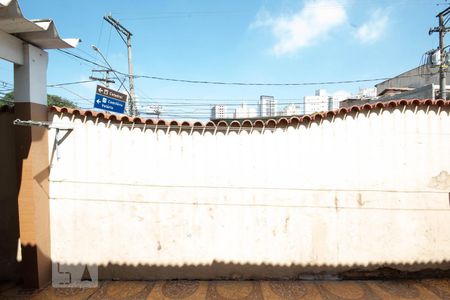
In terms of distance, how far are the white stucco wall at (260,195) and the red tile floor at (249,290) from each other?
27 centimetres

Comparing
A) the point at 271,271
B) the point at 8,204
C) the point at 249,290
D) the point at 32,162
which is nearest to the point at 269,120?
the point at 271,271

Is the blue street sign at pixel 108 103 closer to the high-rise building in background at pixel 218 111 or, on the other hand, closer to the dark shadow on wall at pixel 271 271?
the dark shadow on wall at pixel 271 271

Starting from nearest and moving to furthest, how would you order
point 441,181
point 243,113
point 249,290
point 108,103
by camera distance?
point 249,290 → point 441,181 → point 108,103 → point 243,113

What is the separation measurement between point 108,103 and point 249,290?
292 inches

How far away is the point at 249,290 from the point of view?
4062 millimetres

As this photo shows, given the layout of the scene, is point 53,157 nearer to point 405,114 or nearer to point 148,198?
point 148,198

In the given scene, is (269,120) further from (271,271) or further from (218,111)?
(218,111)

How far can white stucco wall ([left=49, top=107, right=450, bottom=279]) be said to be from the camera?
4.23 m

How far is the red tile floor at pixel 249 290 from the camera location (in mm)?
3908

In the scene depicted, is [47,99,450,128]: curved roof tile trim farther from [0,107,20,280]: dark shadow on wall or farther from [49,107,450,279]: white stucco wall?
[0,107,20,280]: dark shadow on wall

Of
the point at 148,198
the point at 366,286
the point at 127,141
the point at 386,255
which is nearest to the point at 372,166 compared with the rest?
the point at 386,255

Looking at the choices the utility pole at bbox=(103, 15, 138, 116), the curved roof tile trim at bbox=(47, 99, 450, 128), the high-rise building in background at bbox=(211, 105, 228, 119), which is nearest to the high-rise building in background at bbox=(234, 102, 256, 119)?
the high-rise building in background at bbox=(211, 105, 228, 119)

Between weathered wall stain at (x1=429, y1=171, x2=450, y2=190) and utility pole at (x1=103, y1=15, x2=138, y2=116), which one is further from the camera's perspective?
utility pole at (x1=103, y1=15, x2=138, y2=116)

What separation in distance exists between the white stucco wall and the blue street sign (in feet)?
15.5
